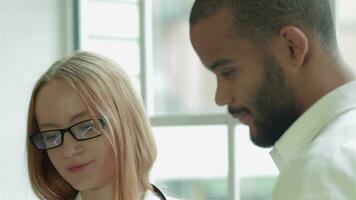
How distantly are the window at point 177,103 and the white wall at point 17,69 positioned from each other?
265mm

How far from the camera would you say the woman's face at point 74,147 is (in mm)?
1387

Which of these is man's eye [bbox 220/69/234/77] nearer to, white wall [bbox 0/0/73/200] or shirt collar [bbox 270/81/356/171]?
shirt collar [bbox 270/81/356/171]

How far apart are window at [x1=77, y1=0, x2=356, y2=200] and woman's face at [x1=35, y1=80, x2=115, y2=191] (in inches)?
49.3

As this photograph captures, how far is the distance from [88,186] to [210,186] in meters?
1.43

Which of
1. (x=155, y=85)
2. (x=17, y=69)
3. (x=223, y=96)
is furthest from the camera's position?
(x=155, y=85)

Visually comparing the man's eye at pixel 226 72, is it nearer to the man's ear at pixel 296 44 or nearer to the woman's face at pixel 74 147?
the man's ear at pixel 296 44

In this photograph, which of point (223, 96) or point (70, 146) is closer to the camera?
point (223, 96)

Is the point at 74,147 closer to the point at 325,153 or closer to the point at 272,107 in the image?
the point at 272,107

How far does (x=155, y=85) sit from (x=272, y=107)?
218cm

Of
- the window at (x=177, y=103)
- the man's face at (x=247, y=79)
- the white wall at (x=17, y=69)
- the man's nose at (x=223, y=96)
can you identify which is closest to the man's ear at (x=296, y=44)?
the man's face at (x=247, y=79)

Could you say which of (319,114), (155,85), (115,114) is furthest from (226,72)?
(155,85)

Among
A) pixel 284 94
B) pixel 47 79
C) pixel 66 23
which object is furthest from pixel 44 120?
pixel 66 23

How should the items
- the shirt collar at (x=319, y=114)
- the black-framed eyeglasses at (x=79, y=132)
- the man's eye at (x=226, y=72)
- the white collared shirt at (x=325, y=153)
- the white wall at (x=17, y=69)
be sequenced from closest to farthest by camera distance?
the white collared shirt at (x=325, y=153) < the shirt collar at (x=319, y=114) < the man's eye at (x=226, y=72) < the black-framed eyeglasses at (x=79, y=132) < the white wall at (x=17, y=69)

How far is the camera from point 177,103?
9.55 ft
